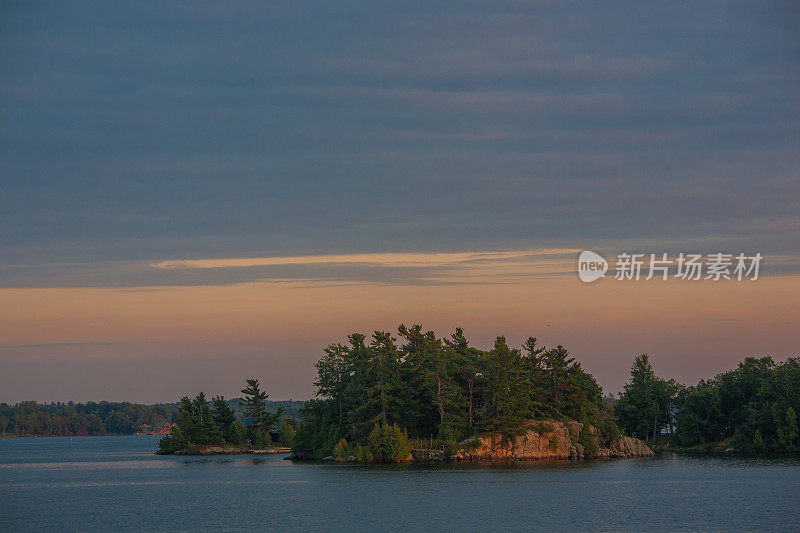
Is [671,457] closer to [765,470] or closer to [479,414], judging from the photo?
[765,470]

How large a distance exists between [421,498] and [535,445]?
46138 mm

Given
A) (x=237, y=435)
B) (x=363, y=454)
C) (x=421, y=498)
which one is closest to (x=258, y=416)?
(x=237, y=435)

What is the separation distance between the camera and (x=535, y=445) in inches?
4791

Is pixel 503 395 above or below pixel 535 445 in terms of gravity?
above

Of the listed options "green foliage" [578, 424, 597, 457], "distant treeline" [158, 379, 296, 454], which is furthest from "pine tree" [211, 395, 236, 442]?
"green foliage" [578, 424, 597, 457]

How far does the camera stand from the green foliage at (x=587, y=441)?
419 ft

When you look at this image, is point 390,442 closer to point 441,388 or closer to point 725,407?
point 441,388

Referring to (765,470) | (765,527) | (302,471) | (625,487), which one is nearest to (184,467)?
(302,471)

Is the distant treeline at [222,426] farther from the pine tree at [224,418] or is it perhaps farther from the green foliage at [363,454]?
the green foliage at [363,454]

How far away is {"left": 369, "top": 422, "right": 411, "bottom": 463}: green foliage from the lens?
119m

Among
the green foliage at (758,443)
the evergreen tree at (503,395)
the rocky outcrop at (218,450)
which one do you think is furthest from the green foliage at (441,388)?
the rocky outcrop at (218,450)

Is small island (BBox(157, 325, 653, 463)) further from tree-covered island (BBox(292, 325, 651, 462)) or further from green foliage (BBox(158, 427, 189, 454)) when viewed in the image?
green foliage (BBox(158, 427, 189, 454))

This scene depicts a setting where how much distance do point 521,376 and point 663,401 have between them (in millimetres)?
52632

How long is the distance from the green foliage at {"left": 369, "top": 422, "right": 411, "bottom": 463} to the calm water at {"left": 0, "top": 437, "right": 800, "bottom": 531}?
4.11 m
